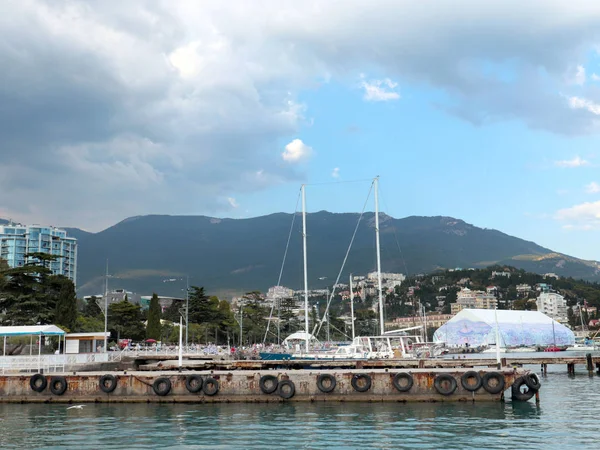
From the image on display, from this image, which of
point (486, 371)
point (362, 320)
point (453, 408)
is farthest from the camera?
point (362, 320)

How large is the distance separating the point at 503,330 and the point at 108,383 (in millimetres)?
130436

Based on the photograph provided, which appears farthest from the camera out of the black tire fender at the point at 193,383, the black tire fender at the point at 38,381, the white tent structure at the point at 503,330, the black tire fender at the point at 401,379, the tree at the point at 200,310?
the white tent structure at the point at 503,330

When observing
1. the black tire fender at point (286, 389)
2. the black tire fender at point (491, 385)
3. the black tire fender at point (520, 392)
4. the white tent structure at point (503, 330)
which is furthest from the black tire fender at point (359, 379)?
the white tent structure at point (503, 330)

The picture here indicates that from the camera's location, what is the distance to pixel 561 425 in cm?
2275

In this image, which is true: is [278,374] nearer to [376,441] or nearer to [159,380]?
[159,380]

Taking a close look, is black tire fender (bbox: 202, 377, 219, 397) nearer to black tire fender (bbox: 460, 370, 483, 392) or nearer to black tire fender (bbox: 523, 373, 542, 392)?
black tire fender (bbox: 460, 370, 483, 392)

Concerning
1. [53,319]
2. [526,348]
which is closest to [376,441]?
[53,319]

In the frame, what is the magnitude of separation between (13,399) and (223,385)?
11551mm

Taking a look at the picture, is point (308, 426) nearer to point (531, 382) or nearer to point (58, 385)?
point (531, 382)

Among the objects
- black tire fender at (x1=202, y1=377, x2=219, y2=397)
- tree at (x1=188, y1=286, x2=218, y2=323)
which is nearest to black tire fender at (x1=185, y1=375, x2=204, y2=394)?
black tire fender at (x1=202, y1=377, x2=219, y2=397)

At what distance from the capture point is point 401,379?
28688mm

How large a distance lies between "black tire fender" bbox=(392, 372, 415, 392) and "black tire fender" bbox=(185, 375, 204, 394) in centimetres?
963

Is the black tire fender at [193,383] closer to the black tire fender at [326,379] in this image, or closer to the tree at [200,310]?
the black tire fender at [326,379]

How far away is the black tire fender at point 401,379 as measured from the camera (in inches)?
1122
